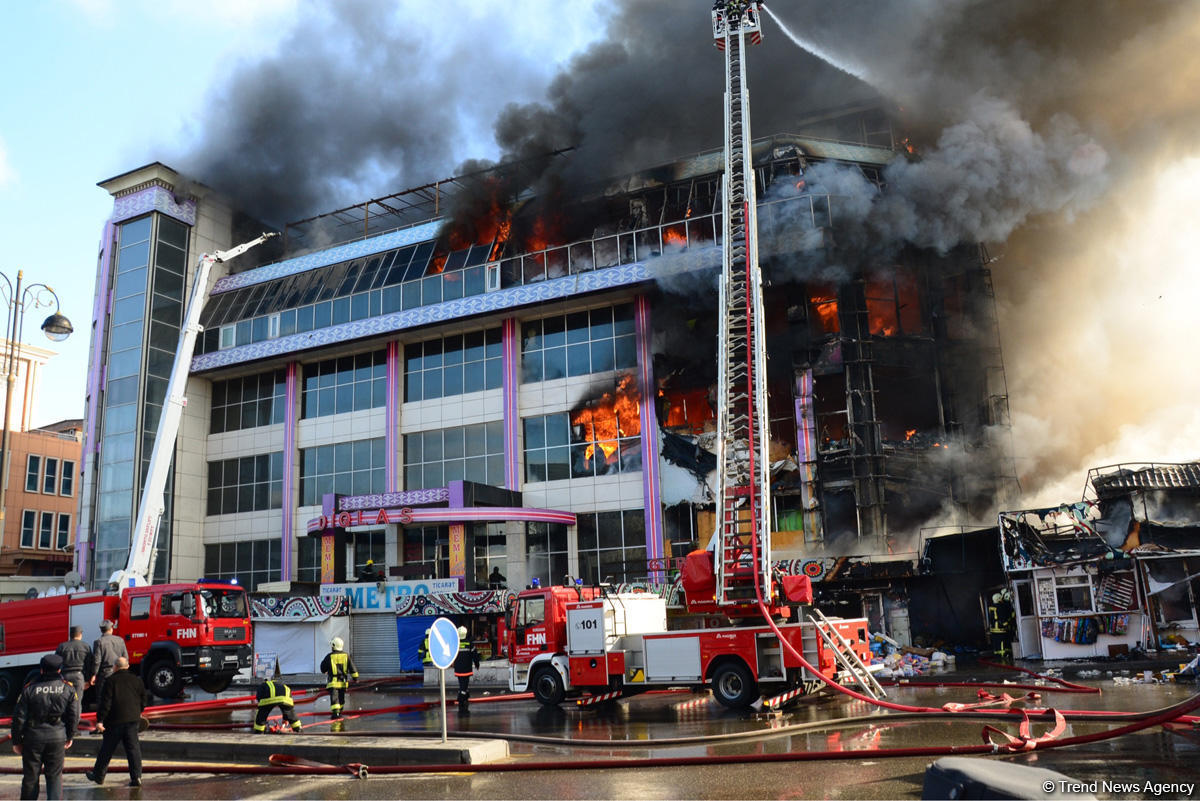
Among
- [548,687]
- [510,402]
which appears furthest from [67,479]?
[548,687]

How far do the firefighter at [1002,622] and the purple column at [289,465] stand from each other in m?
27.9

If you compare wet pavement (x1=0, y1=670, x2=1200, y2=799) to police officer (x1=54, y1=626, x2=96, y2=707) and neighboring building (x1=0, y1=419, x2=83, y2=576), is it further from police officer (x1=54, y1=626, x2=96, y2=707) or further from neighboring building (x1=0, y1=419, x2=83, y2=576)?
neighboring building (x1=0, y1=419, x2=83, y2=576)

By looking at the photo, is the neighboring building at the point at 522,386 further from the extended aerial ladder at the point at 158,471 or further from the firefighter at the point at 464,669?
the firefighter at the point at 464,669

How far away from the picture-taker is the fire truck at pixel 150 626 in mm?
20938

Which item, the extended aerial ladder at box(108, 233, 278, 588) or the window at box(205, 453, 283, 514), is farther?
the window at box(205, 453, 283, 514)

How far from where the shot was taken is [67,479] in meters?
55.5

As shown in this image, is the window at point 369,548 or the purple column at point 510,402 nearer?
the purple column at point 510,402

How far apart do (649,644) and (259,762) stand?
24.2 feet

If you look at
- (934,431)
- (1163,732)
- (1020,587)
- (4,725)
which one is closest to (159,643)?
(4,725)

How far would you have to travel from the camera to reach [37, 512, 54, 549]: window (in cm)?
5303

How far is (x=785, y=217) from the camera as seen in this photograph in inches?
1220

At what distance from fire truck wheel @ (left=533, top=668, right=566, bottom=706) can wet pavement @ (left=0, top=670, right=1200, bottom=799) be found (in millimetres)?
1401

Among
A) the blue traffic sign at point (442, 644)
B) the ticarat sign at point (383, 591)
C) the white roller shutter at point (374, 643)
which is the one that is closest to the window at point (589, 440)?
the ticarat sign at point (383, 591)

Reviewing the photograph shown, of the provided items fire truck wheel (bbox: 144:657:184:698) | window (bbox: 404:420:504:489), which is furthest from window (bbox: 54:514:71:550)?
fire truck wheel (bbox: 144:657:184:698)
